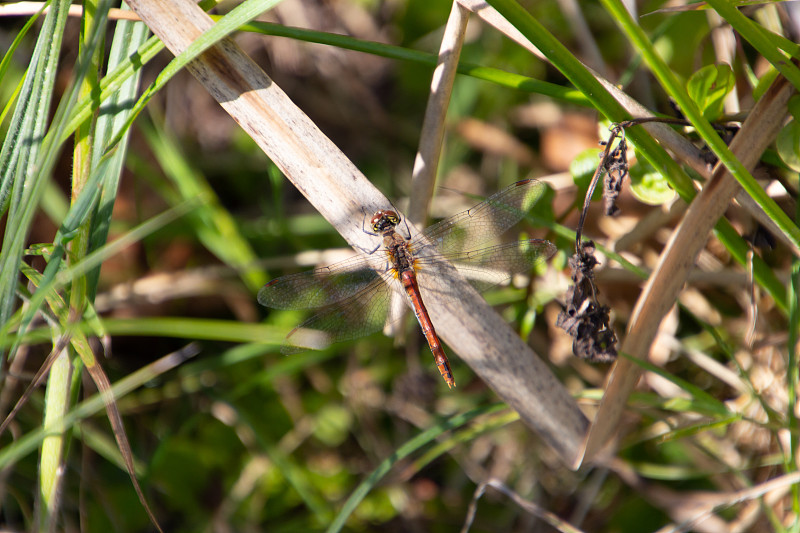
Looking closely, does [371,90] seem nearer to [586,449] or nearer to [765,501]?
[586,449]

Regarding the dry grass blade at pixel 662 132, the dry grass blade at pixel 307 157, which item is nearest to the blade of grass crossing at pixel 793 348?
the dry grass blade at pixel 662 132

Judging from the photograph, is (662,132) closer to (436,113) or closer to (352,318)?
(436,113)

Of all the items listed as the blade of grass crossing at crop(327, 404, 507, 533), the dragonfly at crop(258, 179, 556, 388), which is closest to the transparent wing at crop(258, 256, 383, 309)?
the dragonfly at crop(258, 179, 556, 388)

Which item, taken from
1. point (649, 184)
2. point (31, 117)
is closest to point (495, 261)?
point (649, 184)

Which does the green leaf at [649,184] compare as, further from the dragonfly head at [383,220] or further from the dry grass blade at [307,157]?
the dragonfly head at [383,220]

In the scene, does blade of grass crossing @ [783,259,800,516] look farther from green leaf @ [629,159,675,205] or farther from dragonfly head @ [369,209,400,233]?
dragonfly head @ [369,209,400,233]

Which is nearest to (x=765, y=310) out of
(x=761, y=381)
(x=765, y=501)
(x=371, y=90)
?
(x=761, y=381)
